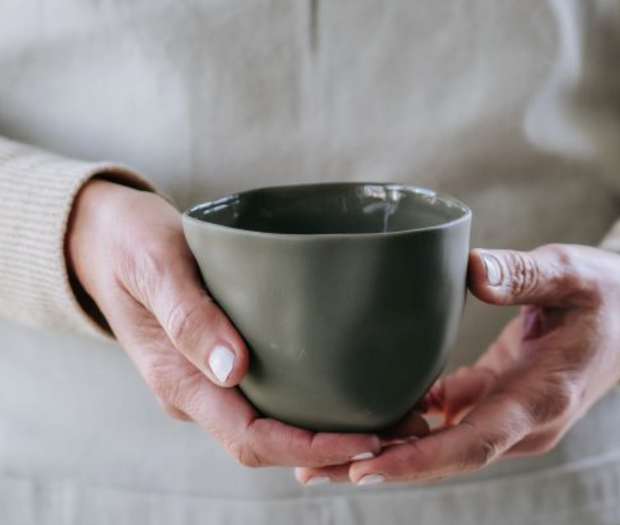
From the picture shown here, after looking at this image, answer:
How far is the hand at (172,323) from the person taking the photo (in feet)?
1.33

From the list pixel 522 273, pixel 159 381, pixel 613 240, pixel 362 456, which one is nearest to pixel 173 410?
pixel 159 381

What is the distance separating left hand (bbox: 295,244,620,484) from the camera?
1.47 feet

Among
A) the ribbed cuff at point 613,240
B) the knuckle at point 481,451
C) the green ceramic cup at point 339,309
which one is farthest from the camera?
the ribbed cuff at point 613,240

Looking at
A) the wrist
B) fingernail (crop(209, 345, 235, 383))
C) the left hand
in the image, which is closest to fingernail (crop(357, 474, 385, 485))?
the left hand

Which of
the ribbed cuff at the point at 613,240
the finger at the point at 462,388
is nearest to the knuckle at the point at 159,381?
the finger at the point at 462,388

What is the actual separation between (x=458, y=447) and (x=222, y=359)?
0.16 m

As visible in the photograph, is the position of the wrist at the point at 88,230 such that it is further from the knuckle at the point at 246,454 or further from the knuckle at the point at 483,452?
the knuckle at the point at 483,452

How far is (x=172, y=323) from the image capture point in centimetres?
41

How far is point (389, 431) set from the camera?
18.5 inches

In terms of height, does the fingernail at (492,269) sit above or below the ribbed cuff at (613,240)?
above

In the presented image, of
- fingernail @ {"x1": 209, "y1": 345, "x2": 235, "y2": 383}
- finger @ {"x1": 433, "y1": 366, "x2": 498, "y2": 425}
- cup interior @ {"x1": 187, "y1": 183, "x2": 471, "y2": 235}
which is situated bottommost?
finger @ {"x1": 433, "y1": 366, "x2": 498, "y2": 425}

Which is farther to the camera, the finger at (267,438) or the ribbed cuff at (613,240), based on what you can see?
the ribbed cuff at (613,240)

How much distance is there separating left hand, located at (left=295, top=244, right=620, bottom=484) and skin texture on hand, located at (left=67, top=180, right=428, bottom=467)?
0.03m

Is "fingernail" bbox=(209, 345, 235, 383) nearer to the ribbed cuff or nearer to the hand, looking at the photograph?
the hand
